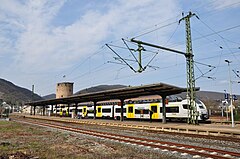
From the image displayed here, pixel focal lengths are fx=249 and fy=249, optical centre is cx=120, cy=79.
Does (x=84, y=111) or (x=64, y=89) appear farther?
(x=64, y=89)

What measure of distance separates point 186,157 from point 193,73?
17016 mm

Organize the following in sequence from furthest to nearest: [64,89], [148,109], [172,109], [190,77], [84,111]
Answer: [64,89] < [84,111] < [148,109] < [172,109] < [190,77]

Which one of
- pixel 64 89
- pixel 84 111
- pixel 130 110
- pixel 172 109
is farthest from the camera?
pixel 64 89

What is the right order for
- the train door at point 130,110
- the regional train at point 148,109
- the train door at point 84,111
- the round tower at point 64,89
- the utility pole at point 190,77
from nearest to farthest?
the utility pole at point 190,77 < the regional train at point 148,109 < the train door at point 130,110 < the train door at point 84,111 < the round tower at point 64,89

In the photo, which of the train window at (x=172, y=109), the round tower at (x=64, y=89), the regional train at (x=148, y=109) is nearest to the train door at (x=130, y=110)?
the regional train at (x=148, y=109)

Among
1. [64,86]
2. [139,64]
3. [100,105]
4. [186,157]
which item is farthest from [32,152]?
[64,86]

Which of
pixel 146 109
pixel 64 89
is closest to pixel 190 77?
pixel 146 109

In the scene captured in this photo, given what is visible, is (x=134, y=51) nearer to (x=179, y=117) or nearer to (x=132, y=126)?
(x=132, y=126)

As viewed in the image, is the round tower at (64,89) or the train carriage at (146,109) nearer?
the train carriage at (146,109)

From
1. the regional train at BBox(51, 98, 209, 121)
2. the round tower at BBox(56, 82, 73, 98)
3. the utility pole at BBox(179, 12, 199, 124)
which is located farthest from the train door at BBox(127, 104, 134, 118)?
the round tower at BBox(56, 82, 73, 98)

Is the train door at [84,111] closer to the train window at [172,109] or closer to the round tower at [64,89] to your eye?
the train window at [172,109]

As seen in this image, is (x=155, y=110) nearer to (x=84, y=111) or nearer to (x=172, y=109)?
(x=172, y=109)

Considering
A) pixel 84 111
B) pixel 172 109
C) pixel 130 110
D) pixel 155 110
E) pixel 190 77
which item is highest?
pixel 190 77

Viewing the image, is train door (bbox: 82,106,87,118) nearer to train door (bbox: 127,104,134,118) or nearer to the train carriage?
the train carriage
